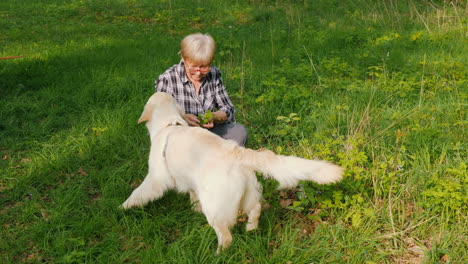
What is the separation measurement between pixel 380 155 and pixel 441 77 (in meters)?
2.31

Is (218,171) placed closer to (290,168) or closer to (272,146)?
Result: (290,168)

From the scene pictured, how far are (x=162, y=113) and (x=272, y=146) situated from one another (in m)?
1.36

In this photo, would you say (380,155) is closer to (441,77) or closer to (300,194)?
(300,194)

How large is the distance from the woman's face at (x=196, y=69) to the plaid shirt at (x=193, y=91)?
103 mm

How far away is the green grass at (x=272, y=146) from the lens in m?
2.51

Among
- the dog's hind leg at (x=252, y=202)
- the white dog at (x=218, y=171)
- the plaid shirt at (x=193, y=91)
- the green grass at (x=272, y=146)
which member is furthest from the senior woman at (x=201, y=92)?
the dog's hind leg at (x=252, y=202)

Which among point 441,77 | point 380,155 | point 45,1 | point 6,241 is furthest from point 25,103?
point 45,1

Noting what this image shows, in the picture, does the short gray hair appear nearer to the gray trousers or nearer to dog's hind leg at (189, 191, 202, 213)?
the gray trousers

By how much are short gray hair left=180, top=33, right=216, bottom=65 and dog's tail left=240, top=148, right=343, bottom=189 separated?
105 cm

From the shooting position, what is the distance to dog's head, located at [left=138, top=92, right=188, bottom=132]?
268 centimetres

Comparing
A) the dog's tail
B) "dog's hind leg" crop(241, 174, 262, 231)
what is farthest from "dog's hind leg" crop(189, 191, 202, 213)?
the dog's tail

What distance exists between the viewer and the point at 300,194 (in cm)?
293

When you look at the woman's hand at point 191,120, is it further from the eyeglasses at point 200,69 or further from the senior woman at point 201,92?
the eyeglasses at point 200,69

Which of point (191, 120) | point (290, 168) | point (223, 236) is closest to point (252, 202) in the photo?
point (223, 236)
